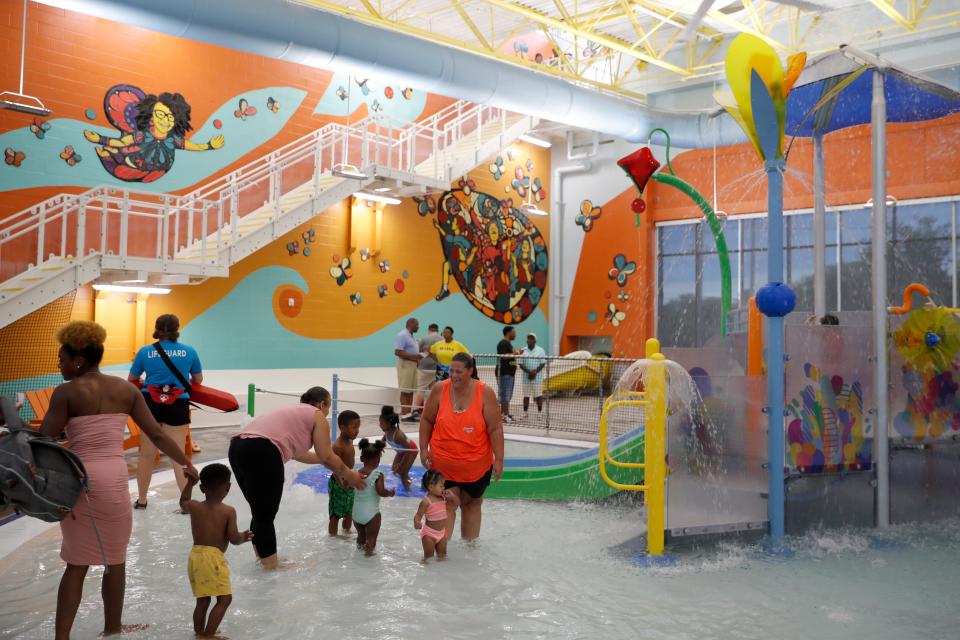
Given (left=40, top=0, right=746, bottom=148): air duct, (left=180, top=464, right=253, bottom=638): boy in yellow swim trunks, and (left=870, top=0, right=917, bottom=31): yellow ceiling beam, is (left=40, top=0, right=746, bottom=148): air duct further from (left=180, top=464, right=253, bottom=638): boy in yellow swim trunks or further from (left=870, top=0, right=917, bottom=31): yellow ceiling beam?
(left=180, top=464, right=253, bottom=638): boy in yellow swim trunks

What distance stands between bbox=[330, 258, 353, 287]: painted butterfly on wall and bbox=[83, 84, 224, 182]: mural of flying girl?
3.41 metres

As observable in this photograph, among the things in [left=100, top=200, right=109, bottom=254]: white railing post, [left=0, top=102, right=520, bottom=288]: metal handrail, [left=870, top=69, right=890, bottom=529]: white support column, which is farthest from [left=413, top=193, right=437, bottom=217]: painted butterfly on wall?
[left=870, top=69, right=890, bottom=529]: white support column

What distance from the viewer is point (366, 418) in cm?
1430

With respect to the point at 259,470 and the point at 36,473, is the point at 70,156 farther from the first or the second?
the point at 36,473

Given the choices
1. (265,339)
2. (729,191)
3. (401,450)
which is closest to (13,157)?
(265,339)

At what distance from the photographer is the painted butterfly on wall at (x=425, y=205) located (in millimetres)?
17328

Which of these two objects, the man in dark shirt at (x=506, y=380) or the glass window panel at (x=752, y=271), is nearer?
Result: the man in dark shirt at (x=506, y=380)

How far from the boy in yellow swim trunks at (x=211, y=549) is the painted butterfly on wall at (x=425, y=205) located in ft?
44.3

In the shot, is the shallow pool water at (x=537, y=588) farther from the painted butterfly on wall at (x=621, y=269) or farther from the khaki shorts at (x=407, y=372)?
the painted butterfly on wall at (x=621, y=269)

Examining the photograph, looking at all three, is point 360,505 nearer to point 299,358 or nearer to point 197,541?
point 197,541

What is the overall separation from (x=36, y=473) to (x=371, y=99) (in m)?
14.2

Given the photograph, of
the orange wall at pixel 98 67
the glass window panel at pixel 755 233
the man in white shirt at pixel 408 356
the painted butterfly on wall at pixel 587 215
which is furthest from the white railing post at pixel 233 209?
the glass window panel at pixel 755 233

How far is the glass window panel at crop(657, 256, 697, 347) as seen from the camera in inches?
775

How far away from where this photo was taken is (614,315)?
67.1ft
